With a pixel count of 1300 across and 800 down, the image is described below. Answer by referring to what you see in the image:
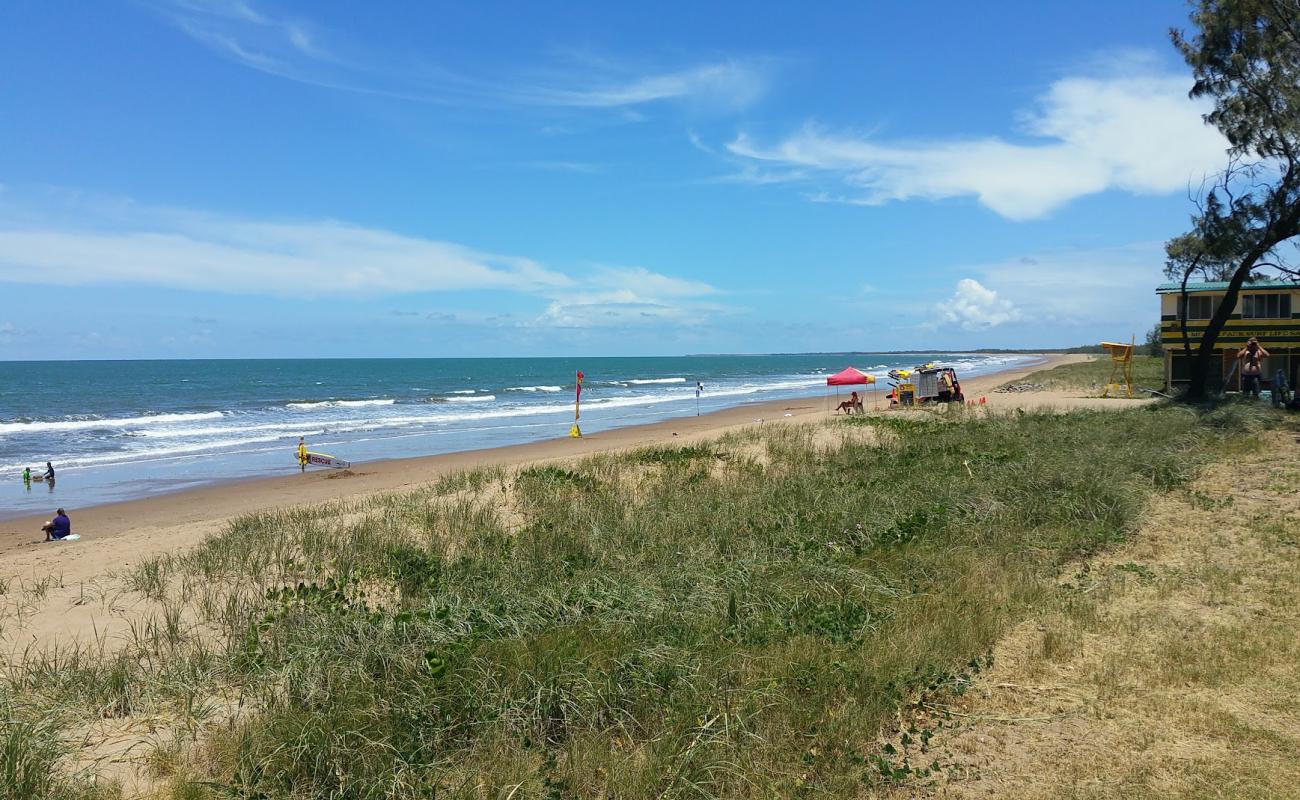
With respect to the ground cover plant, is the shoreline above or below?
below

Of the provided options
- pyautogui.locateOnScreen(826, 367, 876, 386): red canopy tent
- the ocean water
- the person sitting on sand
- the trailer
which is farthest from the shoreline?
the trailer

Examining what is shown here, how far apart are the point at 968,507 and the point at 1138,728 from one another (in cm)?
479

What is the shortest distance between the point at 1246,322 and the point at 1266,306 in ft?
2.48

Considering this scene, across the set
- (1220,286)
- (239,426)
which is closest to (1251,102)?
(1220,286)

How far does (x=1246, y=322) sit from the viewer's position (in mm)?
22953

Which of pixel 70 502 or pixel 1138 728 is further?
pixel 70 502

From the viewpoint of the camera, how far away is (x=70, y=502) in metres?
18.6

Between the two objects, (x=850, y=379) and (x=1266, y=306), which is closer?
(x=1266, y=306)

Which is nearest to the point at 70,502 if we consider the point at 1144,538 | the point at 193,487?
the point at 193,487

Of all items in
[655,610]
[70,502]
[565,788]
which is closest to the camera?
[565,788]

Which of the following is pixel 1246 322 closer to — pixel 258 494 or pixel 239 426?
pixel 258 494

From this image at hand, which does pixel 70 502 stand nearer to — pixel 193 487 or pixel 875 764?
pixel 193 487

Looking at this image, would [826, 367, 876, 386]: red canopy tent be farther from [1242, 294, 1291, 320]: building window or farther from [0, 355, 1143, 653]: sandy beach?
[1242, 294, 1291, 320]: building window

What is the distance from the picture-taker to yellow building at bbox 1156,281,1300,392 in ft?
74.2
